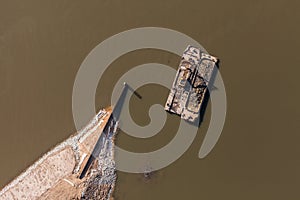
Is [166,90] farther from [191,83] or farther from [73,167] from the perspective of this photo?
[73,167]

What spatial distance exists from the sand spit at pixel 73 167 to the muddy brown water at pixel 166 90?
390 mm

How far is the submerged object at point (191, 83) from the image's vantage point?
59.1 ft

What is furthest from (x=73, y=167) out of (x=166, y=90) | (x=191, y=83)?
(x=191, y=83)

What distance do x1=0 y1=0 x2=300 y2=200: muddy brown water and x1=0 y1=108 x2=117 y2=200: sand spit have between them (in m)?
0.39

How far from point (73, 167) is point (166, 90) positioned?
497cm

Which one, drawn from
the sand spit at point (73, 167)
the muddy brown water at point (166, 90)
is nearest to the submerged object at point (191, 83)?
the muddy brown water at point (166, 90)

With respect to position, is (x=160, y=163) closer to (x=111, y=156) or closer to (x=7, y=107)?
(x=111, y=156)

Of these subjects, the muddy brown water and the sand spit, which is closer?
the muddy brown water

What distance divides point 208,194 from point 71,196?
217 inches

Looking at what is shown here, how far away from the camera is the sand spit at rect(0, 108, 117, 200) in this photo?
58.5 ft

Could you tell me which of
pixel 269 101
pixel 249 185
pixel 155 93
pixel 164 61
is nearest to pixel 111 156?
pixel 155 93

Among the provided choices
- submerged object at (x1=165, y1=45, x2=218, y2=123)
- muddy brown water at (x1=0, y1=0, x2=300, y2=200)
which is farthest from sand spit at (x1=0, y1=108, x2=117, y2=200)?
submerged object at (x1=165, y1=45, x2=218, y2=123)

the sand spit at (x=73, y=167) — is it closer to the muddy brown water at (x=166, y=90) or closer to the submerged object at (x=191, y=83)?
the muddy brown water at (x=166, y=90)

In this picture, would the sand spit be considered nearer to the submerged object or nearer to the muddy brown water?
the muddy brown water
